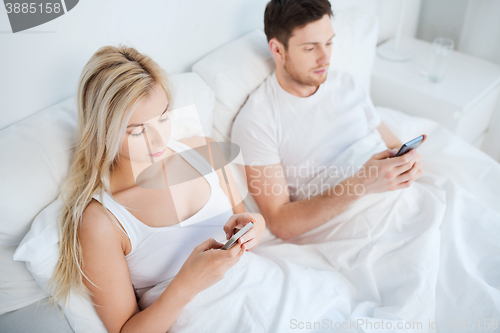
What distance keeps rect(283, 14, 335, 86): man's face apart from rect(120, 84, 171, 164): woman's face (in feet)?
1.87

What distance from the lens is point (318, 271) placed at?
3.58 feet

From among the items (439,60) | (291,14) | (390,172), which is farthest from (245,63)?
(439,60)

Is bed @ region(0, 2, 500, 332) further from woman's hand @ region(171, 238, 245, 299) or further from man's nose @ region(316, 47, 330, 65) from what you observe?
man's nose @ region(316, 47, 330, 65)

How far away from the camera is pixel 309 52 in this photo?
1.32 metres

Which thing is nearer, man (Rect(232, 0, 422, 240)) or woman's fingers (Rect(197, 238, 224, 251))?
woman's fingers (Rect(197, 238, 224, 251))

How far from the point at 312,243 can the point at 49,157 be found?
2.83ft

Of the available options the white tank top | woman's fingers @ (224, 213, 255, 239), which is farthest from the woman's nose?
woman's fingers @ (224, 213, 255, 239)

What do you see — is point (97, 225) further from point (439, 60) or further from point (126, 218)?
point (439, 60)

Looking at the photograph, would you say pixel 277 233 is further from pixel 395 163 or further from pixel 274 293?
pixel 395 163

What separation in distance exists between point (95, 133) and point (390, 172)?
866mm

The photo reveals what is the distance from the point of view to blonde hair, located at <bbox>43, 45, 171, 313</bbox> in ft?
2.75

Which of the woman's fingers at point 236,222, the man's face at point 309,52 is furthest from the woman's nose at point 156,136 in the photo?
the man's face at point 309,52

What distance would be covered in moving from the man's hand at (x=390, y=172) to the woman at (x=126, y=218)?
1.35ft

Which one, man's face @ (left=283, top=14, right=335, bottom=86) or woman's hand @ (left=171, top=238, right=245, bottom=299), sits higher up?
man's face @ (left=283, top=14, right=335, bottom=86)
